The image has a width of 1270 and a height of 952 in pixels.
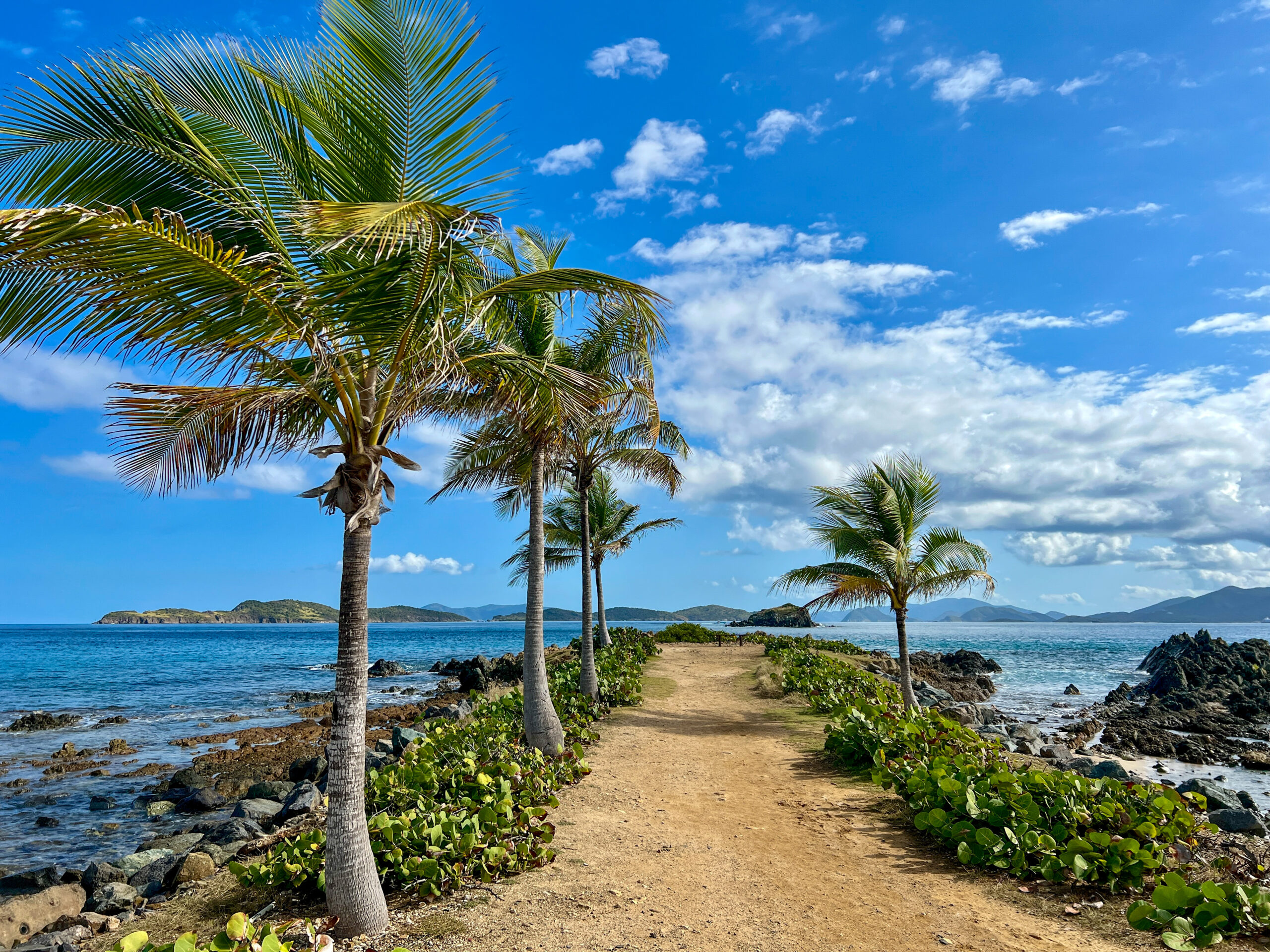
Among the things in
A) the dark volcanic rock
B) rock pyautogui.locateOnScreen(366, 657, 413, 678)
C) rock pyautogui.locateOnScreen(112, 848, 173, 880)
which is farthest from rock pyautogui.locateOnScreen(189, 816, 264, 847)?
the dark volcanic rock

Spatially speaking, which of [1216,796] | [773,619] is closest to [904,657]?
[1216,796]

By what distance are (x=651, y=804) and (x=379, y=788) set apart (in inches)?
119

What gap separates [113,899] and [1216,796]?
1293 centimetres

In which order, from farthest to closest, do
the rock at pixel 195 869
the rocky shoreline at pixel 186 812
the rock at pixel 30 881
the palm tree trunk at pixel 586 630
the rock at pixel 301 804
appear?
the palm tree trunk at pixel 586 630 < the rock at pixel 301 804 < the rock at pixel 30 881 < the rock at pixel 195 869 < the rocky shoreline at pixel 186 812

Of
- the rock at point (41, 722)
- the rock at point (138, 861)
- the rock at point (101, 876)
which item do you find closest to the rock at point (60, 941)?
the rock at point (101, 876)

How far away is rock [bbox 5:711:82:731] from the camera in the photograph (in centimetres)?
2042

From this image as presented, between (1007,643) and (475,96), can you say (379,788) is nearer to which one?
(475,96)

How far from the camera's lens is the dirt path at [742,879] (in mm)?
4844

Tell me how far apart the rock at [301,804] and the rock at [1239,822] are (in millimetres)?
10932

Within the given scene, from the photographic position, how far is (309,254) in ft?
17.0

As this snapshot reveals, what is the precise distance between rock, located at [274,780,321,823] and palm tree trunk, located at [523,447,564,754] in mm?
3006

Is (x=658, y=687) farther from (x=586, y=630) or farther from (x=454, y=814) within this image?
(x=454, y=814)

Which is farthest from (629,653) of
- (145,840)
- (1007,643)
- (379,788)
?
(1007,643)

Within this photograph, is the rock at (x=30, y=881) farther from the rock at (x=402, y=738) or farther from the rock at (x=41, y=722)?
the rock at (x=41, y=722)
